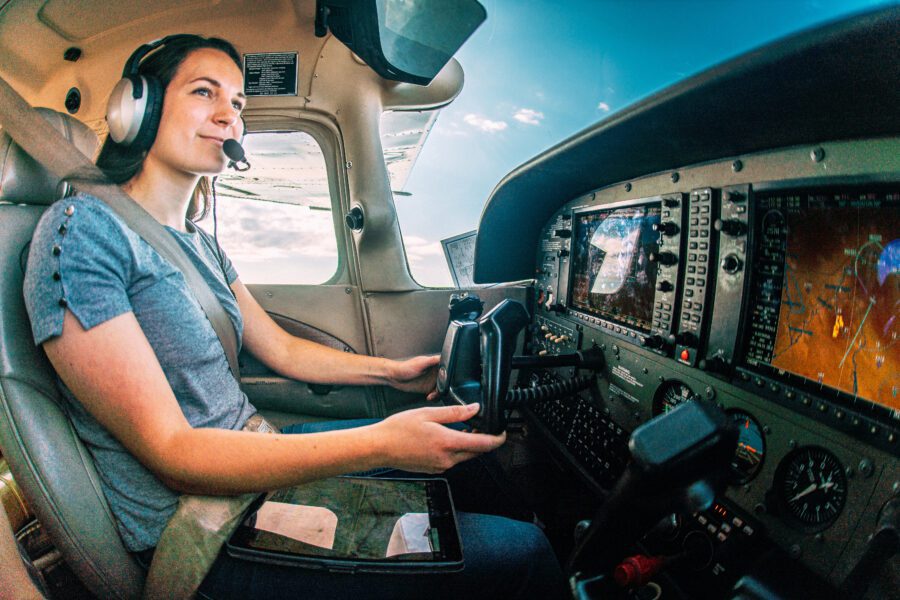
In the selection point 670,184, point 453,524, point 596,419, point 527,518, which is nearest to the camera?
point 453,524

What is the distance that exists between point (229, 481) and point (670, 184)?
3.92ft

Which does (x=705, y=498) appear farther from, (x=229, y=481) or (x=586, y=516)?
(x=586, y=516)

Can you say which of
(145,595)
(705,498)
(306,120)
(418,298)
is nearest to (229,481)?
(145,595)

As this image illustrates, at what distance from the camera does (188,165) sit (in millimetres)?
1070

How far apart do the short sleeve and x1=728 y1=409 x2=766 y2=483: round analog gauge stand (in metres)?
1.17

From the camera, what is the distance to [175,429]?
0.72 metres

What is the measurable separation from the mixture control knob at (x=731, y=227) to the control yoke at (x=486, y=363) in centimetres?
47

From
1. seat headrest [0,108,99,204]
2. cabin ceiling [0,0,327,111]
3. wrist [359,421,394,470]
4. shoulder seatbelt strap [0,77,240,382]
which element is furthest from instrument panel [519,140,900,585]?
cabin ceiling [0,0,327,111]

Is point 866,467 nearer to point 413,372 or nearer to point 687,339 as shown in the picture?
point 687,339

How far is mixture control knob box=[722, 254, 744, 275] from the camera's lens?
94 centimetres

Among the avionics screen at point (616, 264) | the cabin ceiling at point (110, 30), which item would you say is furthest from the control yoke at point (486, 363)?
the cabin ceiling at point (110, 30)

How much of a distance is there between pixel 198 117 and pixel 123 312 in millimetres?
597

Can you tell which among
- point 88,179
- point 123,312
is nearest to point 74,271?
point 123,312

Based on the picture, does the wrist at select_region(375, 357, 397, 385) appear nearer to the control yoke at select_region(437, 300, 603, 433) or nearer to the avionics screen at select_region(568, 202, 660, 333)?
the control yoke at select_region(437, 300, 603, 433)
